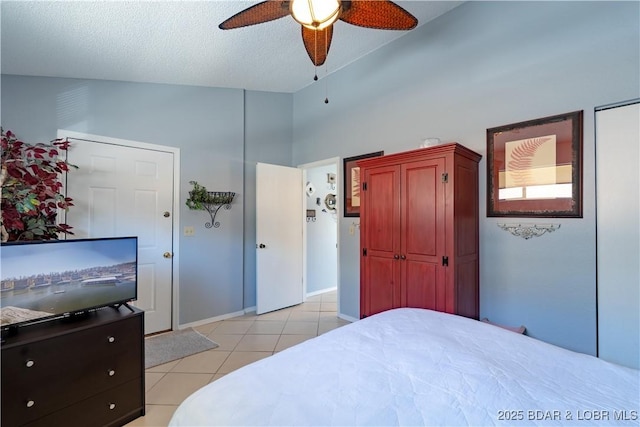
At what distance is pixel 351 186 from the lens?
11.2 ft

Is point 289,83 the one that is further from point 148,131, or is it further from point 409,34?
point 148,131

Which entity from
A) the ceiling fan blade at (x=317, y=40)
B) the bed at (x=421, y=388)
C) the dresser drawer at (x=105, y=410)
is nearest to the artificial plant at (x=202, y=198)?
the dresser drawer at (x=105, y=410)

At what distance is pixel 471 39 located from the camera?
2453 mm

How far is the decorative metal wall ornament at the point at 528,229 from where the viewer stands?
6.77 ft

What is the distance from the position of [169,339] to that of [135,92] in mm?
2535

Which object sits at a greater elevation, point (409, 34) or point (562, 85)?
point (409, 34)

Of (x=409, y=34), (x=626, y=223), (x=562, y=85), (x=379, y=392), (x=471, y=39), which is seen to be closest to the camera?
(x=379, y=392)

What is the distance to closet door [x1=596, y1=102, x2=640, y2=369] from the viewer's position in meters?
1.76

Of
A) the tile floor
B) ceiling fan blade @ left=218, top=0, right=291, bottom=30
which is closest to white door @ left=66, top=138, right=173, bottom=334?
the tile floor

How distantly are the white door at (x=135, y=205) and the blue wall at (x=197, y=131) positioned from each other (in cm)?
15

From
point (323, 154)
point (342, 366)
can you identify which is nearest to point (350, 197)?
point (323, 154)

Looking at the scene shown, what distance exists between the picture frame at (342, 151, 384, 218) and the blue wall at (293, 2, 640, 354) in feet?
1.04

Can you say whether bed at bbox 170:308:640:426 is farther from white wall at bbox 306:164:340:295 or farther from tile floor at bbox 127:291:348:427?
white wall at bbox 306:164:340:295

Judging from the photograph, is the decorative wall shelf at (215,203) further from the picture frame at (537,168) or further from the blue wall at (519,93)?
the picture frame at (537,168)
